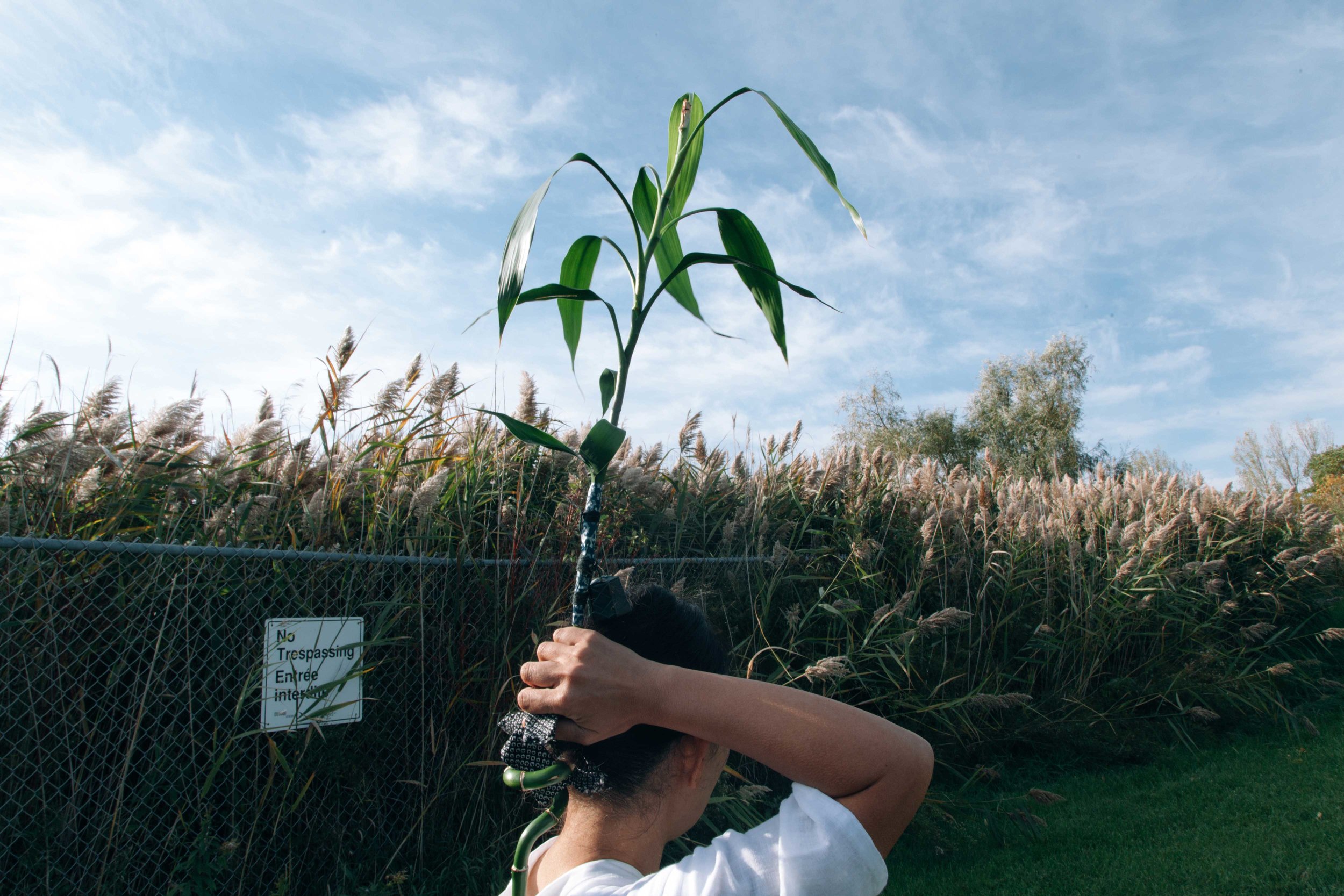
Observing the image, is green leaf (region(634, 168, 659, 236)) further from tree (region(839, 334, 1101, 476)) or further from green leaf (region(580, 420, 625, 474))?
tree (region(839, 334, 1101, 476))

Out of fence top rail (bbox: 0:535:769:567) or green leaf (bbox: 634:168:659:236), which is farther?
fence top rail (bbox: 0:535:769:567)

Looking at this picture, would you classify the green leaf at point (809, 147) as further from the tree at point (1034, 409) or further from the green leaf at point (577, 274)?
the tree at point (1034, 409)

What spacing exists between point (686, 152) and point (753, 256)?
0.25 m

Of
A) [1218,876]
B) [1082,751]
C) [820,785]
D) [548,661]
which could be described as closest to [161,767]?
[548,661]

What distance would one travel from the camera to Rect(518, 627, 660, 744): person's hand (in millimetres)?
945

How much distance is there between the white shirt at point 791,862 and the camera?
2.98ft

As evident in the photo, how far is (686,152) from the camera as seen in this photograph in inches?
59.9

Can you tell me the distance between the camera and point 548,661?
3.25 ft

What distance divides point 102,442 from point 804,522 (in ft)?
11.1

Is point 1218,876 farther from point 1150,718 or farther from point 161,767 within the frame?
point 161,767

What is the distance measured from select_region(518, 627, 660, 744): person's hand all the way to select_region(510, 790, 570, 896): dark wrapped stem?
28 cm

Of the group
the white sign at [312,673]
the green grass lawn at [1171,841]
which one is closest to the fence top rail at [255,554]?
the white sign at [312,673]

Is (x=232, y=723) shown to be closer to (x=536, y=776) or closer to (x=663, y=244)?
(x=536, y=776)

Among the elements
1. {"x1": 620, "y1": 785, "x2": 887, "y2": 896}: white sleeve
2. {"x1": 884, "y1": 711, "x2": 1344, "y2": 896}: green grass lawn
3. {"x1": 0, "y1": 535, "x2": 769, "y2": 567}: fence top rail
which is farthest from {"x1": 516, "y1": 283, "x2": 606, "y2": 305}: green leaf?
{"x1": 884, "y1": 711, "x2": 1344, "y2": 896}: green grass lawn
